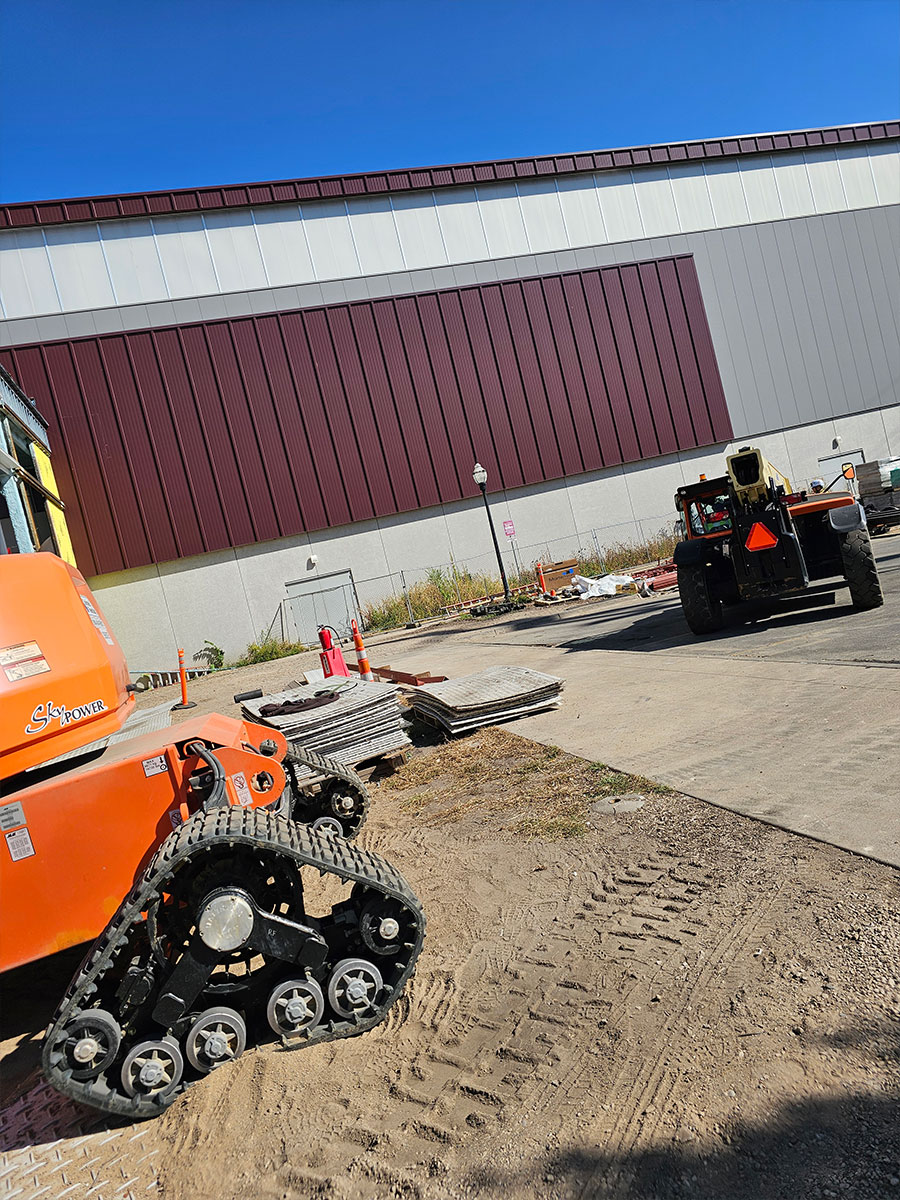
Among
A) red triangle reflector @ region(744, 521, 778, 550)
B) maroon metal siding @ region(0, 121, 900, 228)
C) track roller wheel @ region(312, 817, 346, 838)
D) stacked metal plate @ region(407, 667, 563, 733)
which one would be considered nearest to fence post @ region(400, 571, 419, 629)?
maroon metal siding @ region(0, 121, 900, 228)

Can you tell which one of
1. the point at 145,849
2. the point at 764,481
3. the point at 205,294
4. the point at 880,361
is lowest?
the point at 145,849

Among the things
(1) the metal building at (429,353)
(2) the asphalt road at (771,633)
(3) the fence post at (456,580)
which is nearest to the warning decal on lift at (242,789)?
(2) the asphalt road at (771,633)

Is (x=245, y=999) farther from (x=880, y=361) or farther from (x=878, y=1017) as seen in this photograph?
(x=880, y=361)

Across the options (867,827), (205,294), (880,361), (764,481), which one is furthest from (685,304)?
(867,827)

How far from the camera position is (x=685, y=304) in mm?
34812

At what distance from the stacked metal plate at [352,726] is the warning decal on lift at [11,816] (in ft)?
14.2

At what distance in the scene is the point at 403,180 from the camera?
1233 inches

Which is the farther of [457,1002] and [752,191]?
[752,191]

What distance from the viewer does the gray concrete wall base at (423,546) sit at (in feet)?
95.2

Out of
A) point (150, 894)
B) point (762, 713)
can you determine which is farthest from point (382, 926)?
point (762, 713)

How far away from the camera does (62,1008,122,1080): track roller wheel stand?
11.0ft

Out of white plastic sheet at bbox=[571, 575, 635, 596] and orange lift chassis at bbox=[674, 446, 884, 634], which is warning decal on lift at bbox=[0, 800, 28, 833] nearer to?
orange lift chassis at bbox=[674, 446, 884, 634]

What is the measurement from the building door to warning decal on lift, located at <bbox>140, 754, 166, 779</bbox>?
26.3 meters

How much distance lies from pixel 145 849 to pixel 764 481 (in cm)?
985
